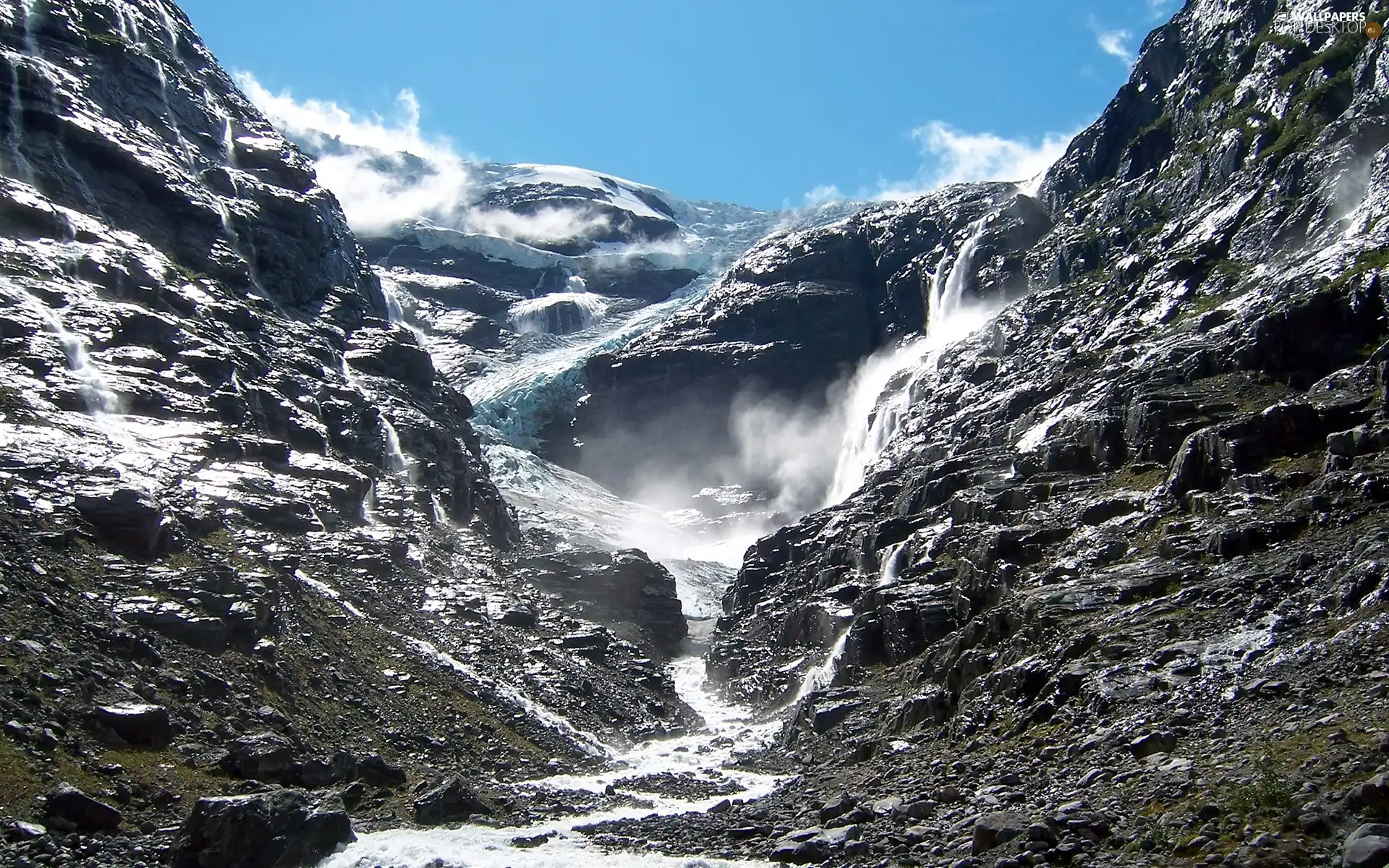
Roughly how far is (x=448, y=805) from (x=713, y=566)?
124329mm

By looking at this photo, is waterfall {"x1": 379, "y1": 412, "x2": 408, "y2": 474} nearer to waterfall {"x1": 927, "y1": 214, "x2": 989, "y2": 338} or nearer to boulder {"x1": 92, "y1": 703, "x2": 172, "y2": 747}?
boulder {"x1": 92, "y1": 703, "x2": 172, "y2": 747}

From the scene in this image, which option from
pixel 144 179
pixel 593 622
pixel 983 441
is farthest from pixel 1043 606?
pixel 144 179

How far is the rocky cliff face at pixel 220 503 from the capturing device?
48.3m

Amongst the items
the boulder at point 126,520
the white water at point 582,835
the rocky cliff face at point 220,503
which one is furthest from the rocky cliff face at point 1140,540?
the boulder at point 126,520

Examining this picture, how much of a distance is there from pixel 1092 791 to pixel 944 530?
181 ft

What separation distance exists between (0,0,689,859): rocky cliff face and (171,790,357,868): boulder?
1.59 metres

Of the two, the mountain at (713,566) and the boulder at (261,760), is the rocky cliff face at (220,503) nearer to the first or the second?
the boulder at (261,760)

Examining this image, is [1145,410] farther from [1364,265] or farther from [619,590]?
[619,590]

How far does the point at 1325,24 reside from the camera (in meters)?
137

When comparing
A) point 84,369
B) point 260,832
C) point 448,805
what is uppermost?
point 84,369

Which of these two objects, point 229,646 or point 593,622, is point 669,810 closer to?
point 229,646

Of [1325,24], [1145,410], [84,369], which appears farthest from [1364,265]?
[84,369]

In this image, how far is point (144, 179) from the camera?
121438 mm

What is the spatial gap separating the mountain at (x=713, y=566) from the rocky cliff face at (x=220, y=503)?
0.41 meters
